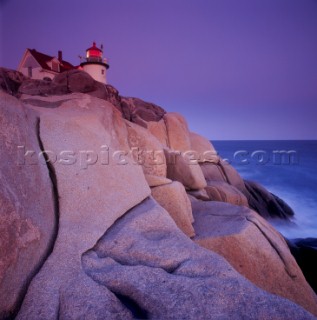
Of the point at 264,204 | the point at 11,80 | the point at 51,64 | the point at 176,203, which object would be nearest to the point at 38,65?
the point at 51,64

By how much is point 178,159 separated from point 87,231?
5223 millimetres

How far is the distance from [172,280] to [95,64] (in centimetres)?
2544

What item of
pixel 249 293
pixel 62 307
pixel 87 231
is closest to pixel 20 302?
pixel 62 307

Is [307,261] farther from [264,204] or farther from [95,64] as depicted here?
[95,64]

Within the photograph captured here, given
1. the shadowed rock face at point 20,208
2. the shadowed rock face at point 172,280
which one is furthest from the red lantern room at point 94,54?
the shadowed rock face at point 172,280

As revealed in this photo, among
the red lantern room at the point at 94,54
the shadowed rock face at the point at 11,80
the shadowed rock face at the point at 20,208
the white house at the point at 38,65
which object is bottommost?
the shadowed rock face at the point at 20,208

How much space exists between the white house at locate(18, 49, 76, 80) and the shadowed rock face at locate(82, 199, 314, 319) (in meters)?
22.5

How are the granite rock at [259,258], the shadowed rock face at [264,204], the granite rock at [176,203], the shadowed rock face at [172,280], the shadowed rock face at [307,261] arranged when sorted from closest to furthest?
the shadowed rock face at [172,280] < the granite rock at [259,258] < the granite rock at [176,203] < the shadowed rock face at [307,261] < the shadowed rock face at [264,204]

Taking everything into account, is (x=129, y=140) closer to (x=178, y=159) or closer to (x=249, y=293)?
(x=178, y=159)

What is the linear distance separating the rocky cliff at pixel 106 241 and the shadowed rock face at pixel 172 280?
0.01m

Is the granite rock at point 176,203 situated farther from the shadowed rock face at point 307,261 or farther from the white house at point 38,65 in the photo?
the white house at point 38,65

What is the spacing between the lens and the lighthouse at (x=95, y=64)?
2520 centimetres

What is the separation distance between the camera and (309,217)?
14.4 metres

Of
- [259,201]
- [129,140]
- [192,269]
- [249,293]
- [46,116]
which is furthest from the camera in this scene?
[259,201]
